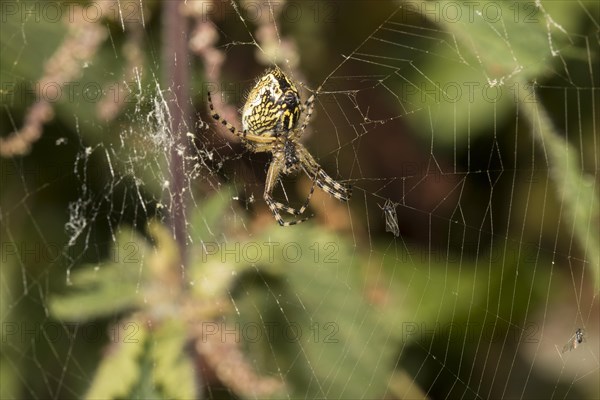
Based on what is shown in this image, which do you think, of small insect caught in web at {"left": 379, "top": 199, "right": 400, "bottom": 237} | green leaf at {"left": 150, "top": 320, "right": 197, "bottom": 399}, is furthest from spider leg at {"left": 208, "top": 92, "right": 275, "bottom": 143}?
green leaf at {"left": 150, "top": 320, "right": 197, "bottom": 399}

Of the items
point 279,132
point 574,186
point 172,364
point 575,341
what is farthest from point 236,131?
point 575,341

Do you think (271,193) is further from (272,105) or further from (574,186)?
(574,186)

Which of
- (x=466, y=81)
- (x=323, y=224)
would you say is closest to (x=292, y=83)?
(x=323, y=224)

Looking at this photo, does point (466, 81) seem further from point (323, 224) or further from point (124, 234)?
point (124, 234)

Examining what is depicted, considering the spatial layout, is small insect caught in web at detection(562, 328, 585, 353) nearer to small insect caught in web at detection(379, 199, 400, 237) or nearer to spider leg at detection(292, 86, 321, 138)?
small insect caught in web at detection(379, 199, 400, 237)

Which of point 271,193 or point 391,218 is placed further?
point 271,193

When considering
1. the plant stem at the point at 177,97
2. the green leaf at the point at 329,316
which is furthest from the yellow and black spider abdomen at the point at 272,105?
the green leaf at the point at 329,316
